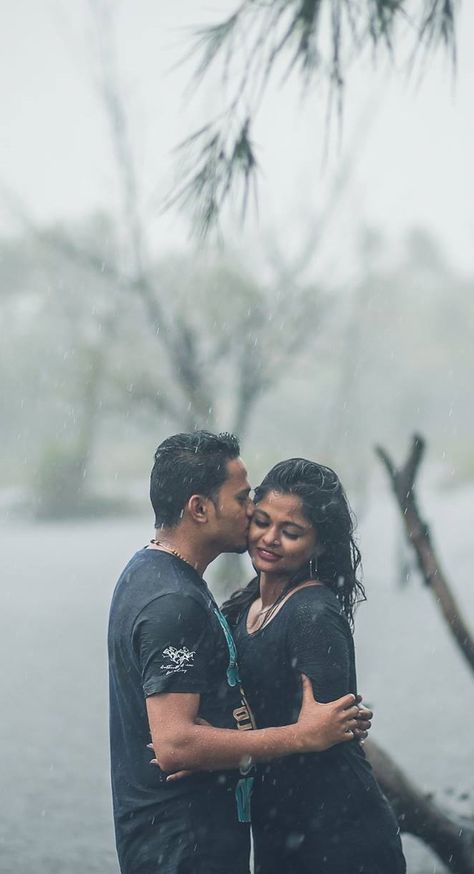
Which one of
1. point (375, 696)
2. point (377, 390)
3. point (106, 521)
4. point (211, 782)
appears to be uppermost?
point (377, 390)

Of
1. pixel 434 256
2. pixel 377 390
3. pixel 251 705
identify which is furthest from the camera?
pixel 434 256

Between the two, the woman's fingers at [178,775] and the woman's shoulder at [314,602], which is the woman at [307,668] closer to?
the woman's shoulder at [314,602]

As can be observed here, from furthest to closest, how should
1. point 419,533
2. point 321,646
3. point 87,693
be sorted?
point 87,693 < point 419,533 < point 321,646

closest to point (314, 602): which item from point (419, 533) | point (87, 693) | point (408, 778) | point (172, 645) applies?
point (172, 645)

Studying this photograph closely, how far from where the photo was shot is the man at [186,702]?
1.76 m

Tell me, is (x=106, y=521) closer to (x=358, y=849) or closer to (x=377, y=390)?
(x=377, y=390)

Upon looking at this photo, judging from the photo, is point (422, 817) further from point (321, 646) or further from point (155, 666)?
point (155, 666)

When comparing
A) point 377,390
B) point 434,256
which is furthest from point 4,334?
point 434,256

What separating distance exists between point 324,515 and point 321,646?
27 cm

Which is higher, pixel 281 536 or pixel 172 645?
pixel 281 536

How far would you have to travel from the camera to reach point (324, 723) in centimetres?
180

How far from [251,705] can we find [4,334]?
27.0 m

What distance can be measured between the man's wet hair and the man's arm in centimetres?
35

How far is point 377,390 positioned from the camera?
3253 centimetres
